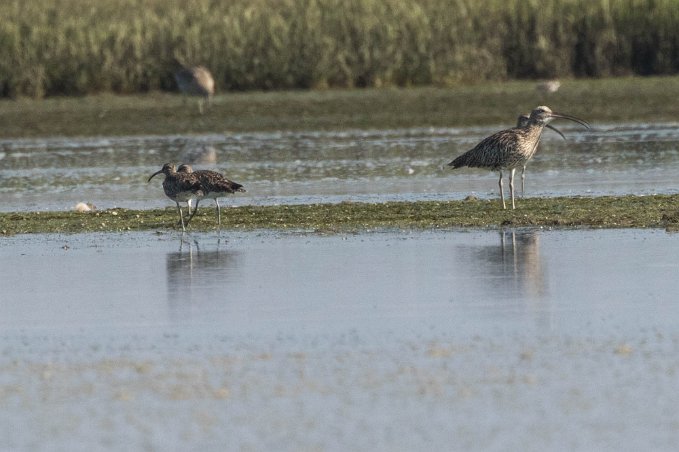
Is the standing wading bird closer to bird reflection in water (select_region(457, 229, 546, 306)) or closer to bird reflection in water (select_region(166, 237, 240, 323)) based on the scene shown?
bird reflection in water (select_region(457, 229, 546, 306))

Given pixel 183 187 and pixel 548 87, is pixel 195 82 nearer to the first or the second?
pixel 548 87

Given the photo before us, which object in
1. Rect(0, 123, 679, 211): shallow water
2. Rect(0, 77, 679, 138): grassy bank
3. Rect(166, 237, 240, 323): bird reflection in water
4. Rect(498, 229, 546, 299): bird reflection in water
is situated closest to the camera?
Rect(166, 237, 240, 323): bird reflection in water

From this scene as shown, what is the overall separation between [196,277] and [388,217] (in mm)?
3787

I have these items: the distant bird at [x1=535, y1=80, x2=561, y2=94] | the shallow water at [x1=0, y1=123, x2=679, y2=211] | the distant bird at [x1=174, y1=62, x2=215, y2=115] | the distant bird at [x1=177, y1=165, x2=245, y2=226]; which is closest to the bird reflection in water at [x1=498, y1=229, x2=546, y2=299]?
the distant bird at [x1=177, y1=165, x2=245, y2=226]

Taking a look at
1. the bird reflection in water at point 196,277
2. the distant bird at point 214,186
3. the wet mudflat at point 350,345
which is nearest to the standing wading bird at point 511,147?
the wet mudflat at point 350,345

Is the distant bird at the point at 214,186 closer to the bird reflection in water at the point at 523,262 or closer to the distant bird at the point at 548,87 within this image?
the bird reflection in water at the point at 523,262

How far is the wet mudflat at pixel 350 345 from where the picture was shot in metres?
7.68

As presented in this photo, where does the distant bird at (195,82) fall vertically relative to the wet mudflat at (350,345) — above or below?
above

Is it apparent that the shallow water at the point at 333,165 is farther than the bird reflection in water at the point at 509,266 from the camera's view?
Yes

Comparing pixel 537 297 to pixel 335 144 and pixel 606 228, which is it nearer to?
pixel 606 228

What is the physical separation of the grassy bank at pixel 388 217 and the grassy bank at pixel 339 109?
11.7m

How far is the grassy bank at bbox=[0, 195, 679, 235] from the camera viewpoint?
1513cm

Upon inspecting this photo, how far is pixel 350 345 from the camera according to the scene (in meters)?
9.56

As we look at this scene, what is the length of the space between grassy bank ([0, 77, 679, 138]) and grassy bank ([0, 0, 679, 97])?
0.60 meters
